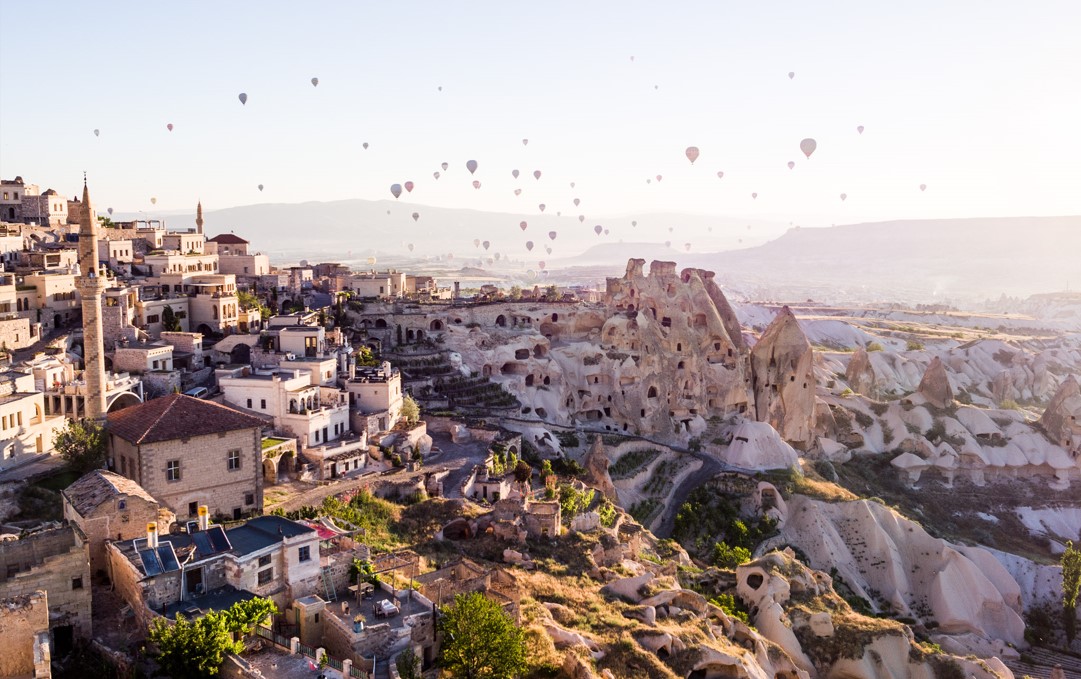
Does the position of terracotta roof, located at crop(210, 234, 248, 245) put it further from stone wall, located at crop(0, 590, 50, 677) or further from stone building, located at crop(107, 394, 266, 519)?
stone wall, located at crop(0, 590, 50, 677)

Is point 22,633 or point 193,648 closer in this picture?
point 193,648

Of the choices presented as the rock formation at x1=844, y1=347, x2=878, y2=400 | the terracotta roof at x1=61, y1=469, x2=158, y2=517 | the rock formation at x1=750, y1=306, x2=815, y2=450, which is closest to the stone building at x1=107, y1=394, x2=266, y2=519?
the terracotta roof at x1=61, y1=469, x2=158, y2=517

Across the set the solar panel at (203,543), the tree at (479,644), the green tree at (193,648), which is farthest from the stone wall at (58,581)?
the tree at (479,644)

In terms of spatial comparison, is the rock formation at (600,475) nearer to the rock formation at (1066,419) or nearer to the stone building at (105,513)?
the stone building at (105,513)

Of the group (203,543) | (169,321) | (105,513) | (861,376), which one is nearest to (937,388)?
(861,376)

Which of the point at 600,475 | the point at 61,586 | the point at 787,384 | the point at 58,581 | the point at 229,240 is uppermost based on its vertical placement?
the point at 229,240

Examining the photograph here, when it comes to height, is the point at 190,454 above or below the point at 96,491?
below

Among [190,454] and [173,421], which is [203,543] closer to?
[190,454]
